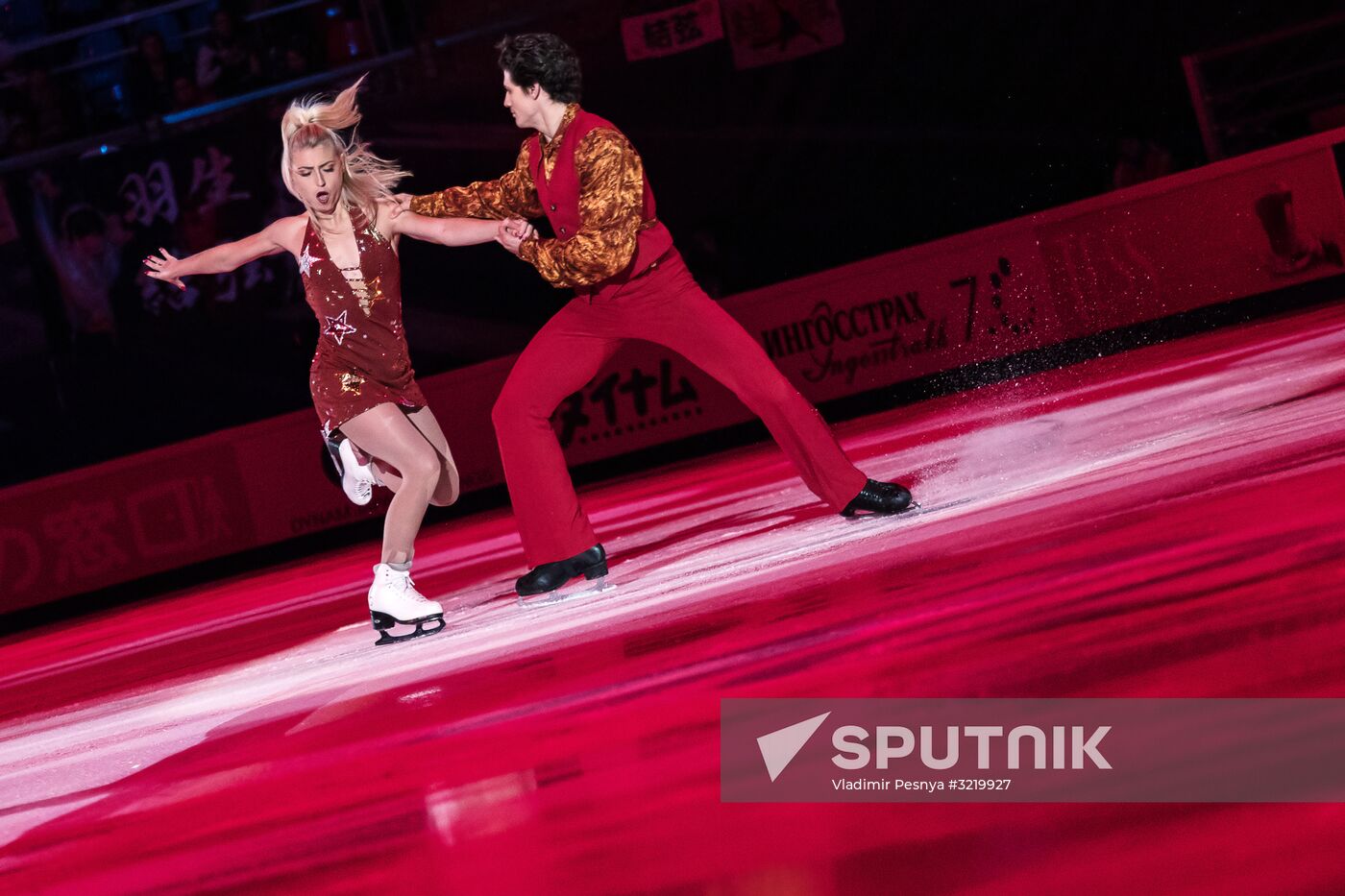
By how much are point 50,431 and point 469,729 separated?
423 inches

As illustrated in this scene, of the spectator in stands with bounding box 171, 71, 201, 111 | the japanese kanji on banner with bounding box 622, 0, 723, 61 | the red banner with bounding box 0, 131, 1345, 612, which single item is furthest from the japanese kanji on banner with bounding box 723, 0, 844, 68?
the spectator in stands with bounding box 171, 71, 201, 111

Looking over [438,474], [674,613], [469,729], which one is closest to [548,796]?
[469,729]

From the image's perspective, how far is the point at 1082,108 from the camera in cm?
1263

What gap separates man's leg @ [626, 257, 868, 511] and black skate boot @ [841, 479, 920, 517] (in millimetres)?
25

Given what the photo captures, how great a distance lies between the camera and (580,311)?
4641 millimetres

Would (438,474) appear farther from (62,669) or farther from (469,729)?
(62,669)

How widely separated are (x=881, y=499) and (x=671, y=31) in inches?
359

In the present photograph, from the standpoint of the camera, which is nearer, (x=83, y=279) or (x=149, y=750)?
(x=149, y=750)

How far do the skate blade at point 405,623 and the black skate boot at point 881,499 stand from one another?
1.35 m

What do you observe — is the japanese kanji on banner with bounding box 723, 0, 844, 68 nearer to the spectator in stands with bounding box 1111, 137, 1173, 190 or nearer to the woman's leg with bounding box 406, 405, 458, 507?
the spectator in stands with bounding box 1111, 137, 1173, 190

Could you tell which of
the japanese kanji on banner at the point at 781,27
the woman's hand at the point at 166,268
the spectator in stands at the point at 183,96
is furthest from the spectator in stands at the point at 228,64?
the woman's hand at the point at 166,268

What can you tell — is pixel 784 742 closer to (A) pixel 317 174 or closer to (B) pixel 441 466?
(B) pixel 441 466

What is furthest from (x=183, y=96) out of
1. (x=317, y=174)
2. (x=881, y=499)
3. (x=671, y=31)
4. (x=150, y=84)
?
(x=881, y=499)

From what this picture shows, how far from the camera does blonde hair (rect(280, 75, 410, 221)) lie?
4.36m
